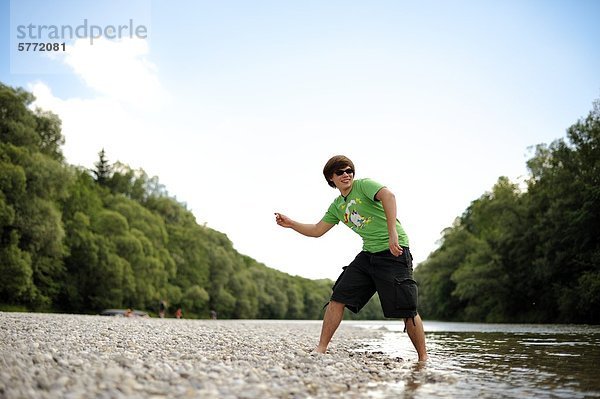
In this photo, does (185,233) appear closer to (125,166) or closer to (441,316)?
(125,166)

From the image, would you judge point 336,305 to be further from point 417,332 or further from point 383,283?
point 417,332

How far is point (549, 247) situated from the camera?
1284 inches

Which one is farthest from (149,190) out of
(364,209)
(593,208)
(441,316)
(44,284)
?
(364,209)

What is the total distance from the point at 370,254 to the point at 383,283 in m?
0.43

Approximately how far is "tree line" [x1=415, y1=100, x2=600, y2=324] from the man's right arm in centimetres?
2351

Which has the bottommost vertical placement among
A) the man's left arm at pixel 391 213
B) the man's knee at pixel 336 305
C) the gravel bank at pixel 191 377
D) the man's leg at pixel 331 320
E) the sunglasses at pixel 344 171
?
the gravel bank at pixel 191 377

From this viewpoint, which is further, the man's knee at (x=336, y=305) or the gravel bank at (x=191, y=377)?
the man's knee at (x=336, y=305)

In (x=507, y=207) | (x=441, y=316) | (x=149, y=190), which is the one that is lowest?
(x=441, y=316)

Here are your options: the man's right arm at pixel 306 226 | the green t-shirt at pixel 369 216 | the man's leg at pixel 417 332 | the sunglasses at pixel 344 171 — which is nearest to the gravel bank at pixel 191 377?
the man's leg at pixel 417 332

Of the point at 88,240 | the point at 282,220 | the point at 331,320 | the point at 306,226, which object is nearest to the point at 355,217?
the point at 306,226

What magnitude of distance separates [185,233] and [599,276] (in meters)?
52.6

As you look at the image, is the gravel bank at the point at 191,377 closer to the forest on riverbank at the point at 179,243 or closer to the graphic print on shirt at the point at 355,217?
the graphic print on shirt at the point at 355,217

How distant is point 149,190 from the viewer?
73000mm

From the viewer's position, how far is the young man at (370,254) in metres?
5.98
